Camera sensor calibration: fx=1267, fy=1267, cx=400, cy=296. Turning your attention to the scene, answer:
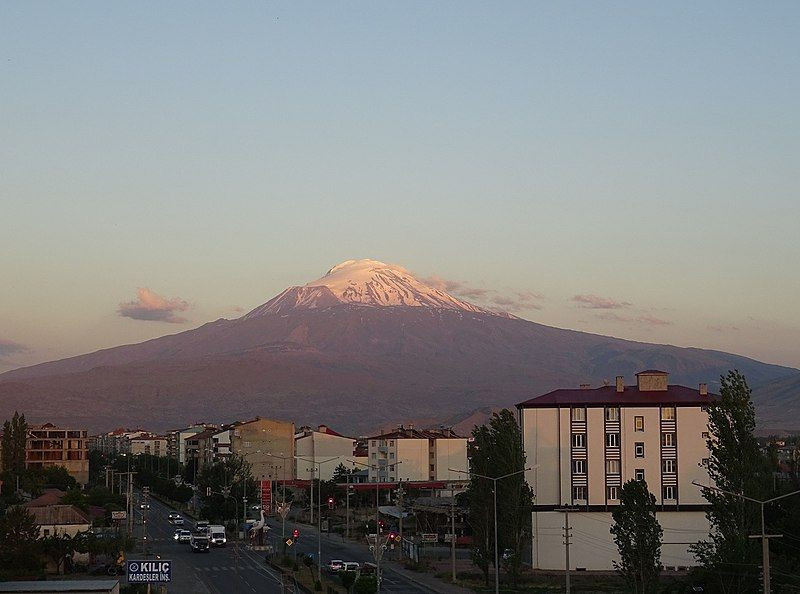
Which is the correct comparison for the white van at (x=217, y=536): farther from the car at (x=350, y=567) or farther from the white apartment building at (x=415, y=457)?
the white apartment building at (x=415, y=457)

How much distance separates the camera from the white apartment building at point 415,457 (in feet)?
600

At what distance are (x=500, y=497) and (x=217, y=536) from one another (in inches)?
1472

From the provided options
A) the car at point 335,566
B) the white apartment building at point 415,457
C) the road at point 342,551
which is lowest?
the road at point 342,551

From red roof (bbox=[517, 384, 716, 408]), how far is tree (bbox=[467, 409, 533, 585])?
676 cm

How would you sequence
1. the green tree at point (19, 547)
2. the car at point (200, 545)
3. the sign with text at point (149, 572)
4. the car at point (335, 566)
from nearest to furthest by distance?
1. the sign with text at point (149, 572)
2. the green tree at point (19, 547)
3. the car at point (335, 566)
4. the car at point (200, 545)

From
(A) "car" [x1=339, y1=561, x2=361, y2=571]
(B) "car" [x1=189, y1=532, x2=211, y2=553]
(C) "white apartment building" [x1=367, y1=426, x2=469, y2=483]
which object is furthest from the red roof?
(C) "white apartment building" [x1=367, y1=426, x2=469, y2=483]

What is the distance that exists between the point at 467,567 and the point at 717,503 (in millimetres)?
31396

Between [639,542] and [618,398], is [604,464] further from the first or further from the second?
[639,542]

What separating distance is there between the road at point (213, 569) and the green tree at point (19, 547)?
8.31 meters

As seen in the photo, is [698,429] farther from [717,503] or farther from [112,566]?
[112,566]

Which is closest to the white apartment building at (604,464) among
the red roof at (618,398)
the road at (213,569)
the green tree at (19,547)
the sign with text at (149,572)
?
the red roof at (618,398)

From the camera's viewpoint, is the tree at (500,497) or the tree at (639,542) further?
the tree at (500,497)

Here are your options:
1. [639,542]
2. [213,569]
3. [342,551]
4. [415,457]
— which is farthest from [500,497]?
[415,457]

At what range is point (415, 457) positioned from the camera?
18412cm
